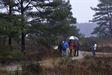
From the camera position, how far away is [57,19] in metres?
37.2

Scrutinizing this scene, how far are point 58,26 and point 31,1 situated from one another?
12.2 ft

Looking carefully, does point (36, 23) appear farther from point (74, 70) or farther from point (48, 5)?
point (74, 70)

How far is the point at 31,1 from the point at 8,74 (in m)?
18.1

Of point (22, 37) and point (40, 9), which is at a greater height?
point (40, 9)

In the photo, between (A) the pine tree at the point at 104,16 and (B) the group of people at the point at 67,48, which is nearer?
(B) the group of people at the point at 67,48

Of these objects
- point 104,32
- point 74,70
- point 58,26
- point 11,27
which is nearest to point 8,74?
point 74,70

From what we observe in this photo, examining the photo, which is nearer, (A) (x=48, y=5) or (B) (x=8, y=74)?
(B) (x=8, y=74)

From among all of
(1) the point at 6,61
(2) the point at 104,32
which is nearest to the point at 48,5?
(1) the point at 6,61

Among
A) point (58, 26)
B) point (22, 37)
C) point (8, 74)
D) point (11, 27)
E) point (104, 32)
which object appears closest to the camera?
point (8, 74)

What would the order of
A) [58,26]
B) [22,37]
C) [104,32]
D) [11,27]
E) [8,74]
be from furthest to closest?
1. [104,32]
2. [58,26]
3. [22,37]
4. [11,27]
5. [8,74]

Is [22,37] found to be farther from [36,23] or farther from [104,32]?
[104,32]

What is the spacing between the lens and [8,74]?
19.2 metres

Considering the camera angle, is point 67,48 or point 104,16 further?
point 104,16

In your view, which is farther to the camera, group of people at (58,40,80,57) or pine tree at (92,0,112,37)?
pine tree at (92,0,112,37)
